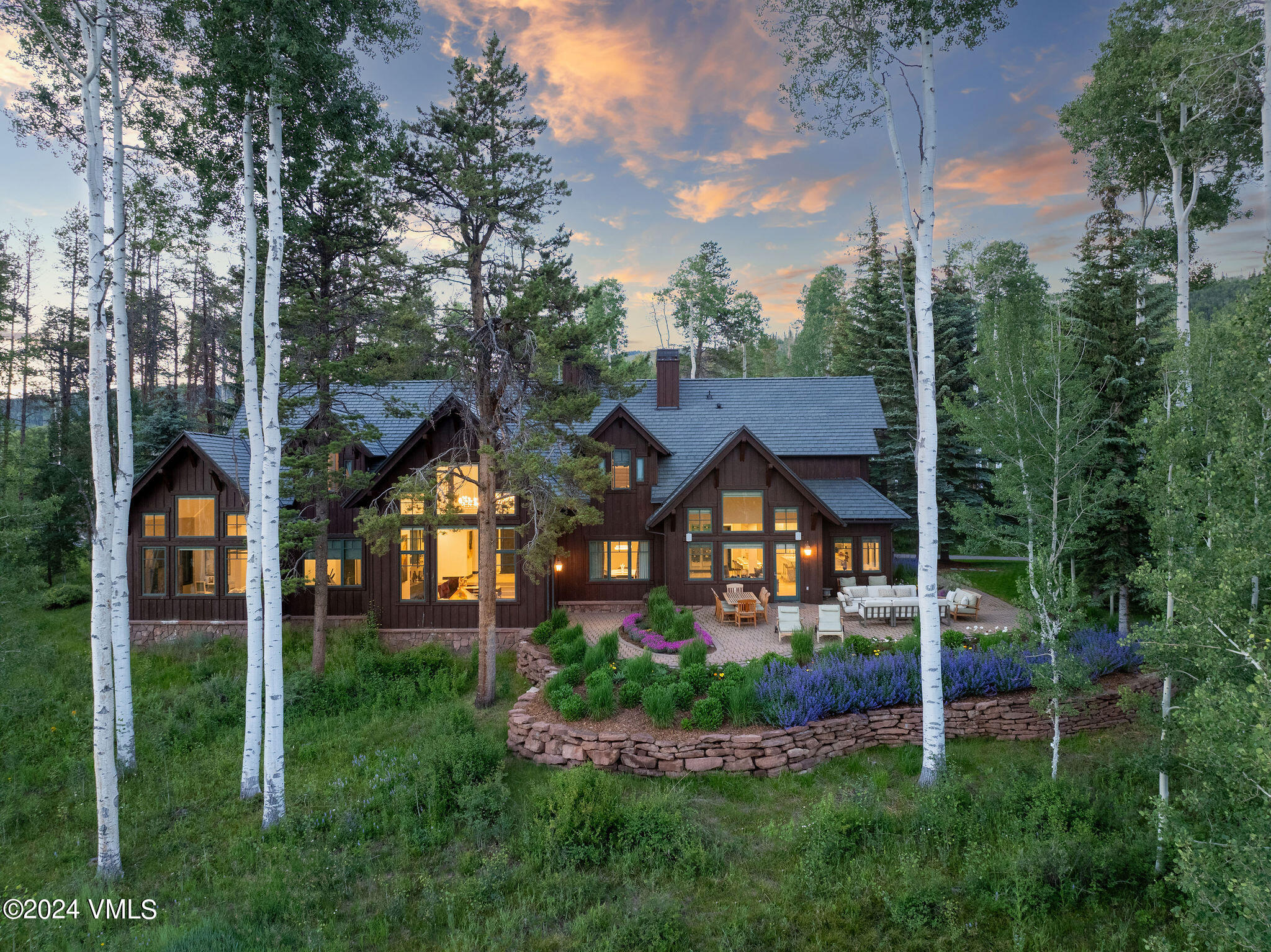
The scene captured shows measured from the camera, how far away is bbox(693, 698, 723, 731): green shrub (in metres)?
8.48

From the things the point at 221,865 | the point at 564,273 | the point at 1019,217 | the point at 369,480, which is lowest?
the point at 221,865

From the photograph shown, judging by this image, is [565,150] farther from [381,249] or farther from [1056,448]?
[1056,448]

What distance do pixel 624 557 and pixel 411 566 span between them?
594 cm

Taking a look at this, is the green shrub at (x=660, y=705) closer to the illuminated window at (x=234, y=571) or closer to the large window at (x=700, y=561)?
the large window at (x=700, y=561)

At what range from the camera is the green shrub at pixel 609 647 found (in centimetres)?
1055

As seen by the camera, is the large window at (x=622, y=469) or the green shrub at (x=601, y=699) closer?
the green shrub at (x=601, y=699)

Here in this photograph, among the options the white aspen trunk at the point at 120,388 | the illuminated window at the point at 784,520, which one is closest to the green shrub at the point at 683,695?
the illuminated window at the point at 784,520

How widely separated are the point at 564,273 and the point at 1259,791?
10871 mm

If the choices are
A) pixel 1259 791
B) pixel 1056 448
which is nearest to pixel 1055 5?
pixel 1056 448

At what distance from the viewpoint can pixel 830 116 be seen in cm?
839

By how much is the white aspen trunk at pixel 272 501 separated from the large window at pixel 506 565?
703 centimetres

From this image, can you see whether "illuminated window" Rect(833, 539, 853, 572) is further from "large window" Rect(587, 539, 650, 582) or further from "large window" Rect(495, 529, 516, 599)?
"large window" Rect(495, 529, 516, 599)

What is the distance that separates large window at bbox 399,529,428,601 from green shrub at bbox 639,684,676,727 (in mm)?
7857

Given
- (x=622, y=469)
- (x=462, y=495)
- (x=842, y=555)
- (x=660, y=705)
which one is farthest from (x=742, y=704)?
(x=462, y=495)
